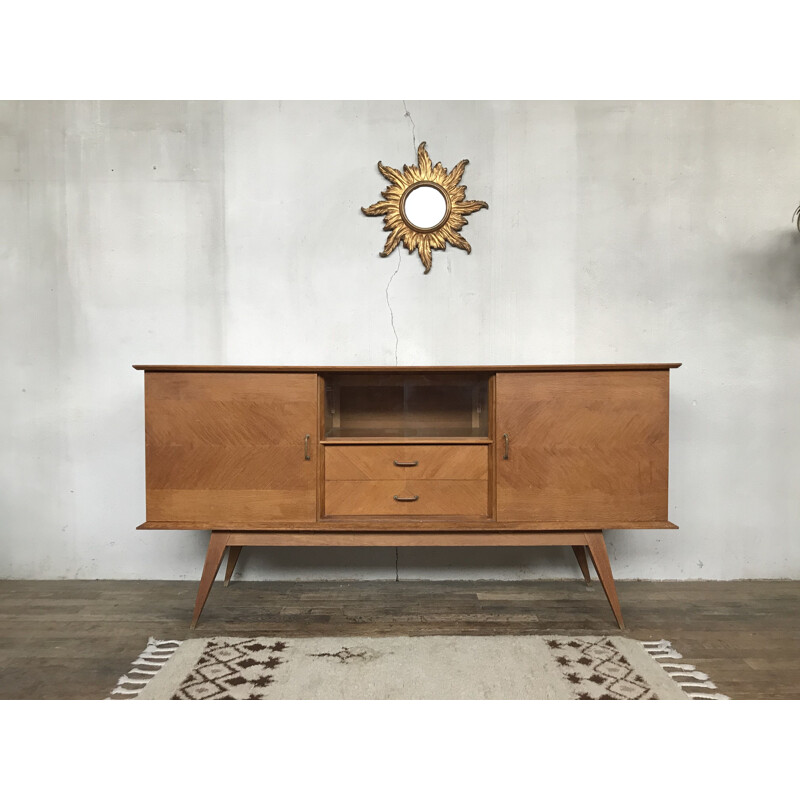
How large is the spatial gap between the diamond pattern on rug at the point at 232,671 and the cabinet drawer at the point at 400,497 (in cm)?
56

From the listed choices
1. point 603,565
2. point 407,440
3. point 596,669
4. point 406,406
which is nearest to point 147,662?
point 407,440

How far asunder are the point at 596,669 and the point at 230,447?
5.08ft

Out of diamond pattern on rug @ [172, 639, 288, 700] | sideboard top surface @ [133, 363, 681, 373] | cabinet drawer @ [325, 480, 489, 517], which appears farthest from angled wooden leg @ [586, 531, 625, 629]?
diamond pattern on rug @ [172, 639, 288, 700]

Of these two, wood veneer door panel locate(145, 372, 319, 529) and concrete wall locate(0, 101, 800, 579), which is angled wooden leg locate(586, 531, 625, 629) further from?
wood veneer door panel locate(145, 372, 319, 529)

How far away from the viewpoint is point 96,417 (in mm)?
2902

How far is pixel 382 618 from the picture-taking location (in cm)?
238

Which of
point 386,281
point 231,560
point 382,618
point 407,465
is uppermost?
point 386,281

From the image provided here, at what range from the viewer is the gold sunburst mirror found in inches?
112

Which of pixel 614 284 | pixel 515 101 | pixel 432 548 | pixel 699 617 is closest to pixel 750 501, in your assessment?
pixel 699 617

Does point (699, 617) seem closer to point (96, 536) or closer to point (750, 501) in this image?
point (750, 501)

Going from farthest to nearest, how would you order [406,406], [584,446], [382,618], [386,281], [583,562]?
1. [386,281]
2. [583,562]
3. [406,406]
4. [382,618]
5. [584,446]

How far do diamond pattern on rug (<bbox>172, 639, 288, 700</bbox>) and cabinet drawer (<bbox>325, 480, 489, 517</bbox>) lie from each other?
21.9 inches

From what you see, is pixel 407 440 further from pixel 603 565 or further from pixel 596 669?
pixel 596 669

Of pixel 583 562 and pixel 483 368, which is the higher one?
pixel 483 368
